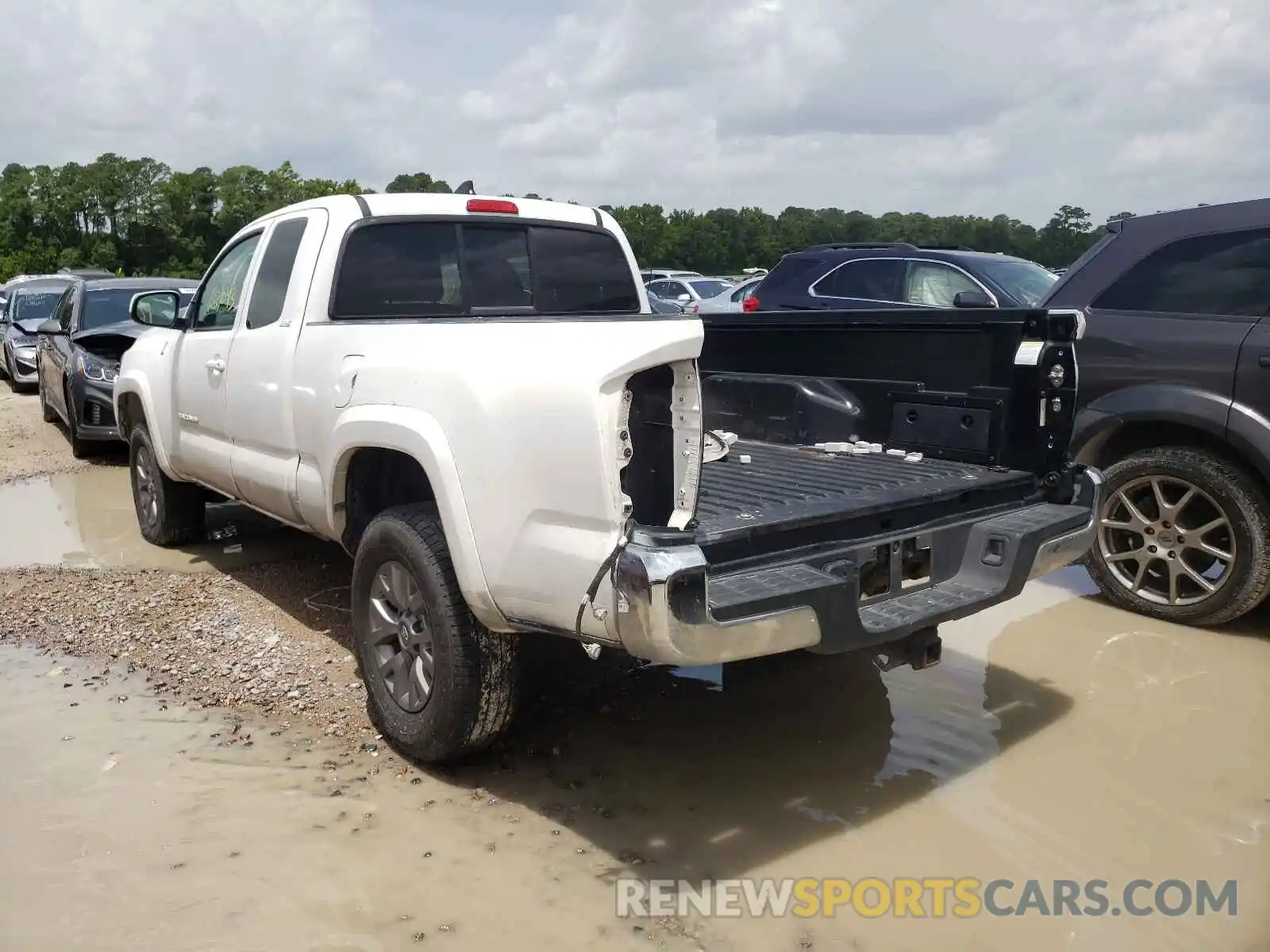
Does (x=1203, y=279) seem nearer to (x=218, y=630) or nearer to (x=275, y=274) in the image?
(x=275, y=274)

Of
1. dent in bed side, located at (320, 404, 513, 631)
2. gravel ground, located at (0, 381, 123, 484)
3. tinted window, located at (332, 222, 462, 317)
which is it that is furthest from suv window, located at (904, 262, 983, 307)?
gravel ground, located at (0, 381, 123, 484)

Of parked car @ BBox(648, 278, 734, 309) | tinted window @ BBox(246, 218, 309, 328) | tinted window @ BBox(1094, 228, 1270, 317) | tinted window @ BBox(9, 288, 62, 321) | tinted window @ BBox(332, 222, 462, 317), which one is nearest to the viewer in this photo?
tinted window @ BBox(332, 222, 462, 317)

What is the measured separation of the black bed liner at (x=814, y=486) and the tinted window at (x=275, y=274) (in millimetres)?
2038

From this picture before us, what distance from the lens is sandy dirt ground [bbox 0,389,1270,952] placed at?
2887 millimetres

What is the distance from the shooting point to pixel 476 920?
2873mm

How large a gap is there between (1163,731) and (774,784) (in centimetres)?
161

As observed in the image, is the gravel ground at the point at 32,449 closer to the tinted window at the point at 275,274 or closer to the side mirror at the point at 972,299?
the tinted window at the point at 275,274

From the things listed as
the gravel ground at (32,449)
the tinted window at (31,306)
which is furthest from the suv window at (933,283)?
the tinted window at (31,306)

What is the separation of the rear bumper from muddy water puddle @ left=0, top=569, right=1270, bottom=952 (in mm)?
700

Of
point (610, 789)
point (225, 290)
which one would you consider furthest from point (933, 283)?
point (610, 789)

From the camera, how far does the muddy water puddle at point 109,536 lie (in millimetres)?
6496

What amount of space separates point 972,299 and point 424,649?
5873 millimetres

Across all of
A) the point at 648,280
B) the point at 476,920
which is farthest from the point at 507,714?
the point at 648,280

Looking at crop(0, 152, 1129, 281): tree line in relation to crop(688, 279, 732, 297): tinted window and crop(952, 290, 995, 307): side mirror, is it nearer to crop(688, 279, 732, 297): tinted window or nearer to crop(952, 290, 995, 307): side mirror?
crop(688, 279, 732, 297): tinted window
